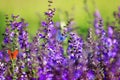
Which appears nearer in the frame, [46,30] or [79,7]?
[46,30]

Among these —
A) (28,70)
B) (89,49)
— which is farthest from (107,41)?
(28,70)

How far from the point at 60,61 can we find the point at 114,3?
538 centimetres

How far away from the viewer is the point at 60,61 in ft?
10.3

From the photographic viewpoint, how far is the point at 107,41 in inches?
129

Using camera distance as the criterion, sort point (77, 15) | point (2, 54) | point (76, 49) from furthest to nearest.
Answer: point (77, 15), point (2, 54), point (76, 49)

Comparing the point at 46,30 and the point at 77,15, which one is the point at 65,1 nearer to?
the point at 77,15

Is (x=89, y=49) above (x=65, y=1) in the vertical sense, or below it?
below

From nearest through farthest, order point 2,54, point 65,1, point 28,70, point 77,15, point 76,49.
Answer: point 76,49 < point 28,70 < point 2,54 < point 77,15 < point 65,1

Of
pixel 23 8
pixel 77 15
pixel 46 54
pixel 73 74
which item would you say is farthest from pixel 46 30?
pixel 23 8

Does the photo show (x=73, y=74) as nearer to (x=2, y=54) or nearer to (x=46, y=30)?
(x=46, y=30)

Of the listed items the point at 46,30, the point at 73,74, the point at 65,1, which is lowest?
the point at 73,74

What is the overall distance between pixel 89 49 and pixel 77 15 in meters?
4.62

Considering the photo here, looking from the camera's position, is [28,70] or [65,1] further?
[65,1]

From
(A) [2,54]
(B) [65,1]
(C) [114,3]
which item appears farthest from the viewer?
(B) [65,1]
